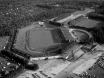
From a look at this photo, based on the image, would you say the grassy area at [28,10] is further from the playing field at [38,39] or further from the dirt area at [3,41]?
the playing field at [38,39]

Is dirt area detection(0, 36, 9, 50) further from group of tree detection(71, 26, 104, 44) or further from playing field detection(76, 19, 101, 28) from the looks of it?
playing field detection(76, 19, 101, 28)

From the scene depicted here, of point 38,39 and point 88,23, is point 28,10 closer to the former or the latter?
point 88,23

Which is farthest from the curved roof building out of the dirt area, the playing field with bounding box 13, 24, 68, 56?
the dirt area

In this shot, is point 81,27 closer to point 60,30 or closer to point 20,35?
point 60,30

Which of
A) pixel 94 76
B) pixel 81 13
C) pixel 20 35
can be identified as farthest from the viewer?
pixel 81 13

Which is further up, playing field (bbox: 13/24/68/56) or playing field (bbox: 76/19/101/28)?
playing field (bbox: 76/19/101/28)

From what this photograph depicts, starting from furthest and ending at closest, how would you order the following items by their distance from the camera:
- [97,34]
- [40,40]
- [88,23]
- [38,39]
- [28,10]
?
[28,10]
[88,23]
[38,39]
[40,40]
[97,34]

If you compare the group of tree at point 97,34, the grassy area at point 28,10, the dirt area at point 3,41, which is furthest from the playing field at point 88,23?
the dirt area at point 3,41

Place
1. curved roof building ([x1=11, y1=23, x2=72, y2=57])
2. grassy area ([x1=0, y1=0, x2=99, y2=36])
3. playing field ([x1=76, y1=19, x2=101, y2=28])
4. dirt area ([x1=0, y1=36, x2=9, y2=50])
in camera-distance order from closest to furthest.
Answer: curved roof building ([x1=11, y1=23, x2=72, y2=57]), dirt area ([x1=0, y1=36, x2=9, y2=50]), playing field ([x1=76, y1=19, x2=101, y2=28]), grassy area ([x1=0, y1=0, x2=99, y2=36])

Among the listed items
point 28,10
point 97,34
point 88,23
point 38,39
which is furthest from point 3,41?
point 28,10

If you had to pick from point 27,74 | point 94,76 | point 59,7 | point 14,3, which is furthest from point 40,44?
point 14,3

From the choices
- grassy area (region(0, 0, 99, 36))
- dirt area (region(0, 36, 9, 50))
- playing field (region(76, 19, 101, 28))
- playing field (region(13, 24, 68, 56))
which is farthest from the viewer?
grassy area (region(0, 0, 99, 36))
